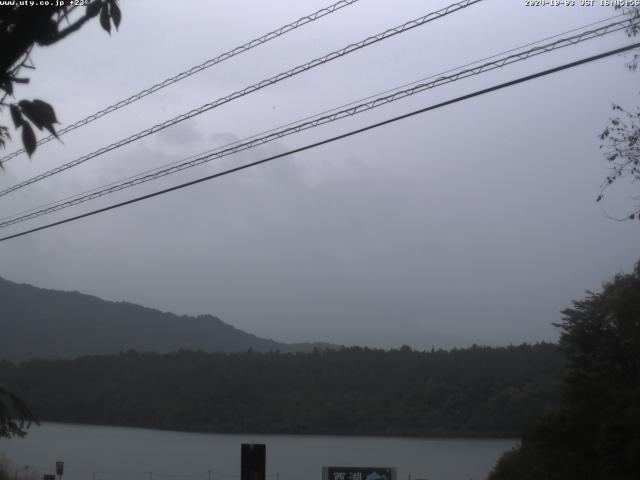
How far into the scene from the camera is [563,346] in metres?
25.8

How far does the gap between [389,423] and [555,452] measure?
94.2 ft

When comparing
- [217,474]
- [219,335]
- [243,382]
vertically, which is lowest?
[217,474]

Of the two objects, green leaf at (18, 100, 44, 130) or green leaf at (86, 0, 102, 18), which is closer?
green leaf at (18, 100, 44, 130)

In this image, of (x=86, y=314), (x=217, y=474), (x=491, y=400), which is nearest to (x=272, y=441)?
(x=217, y=474)

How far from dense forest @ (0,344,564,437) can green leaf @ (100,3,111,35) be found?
116 feet

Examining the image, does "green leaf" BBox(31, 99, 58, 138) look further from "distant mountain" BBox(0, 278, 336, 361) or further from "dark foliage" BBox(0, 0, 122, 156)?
"distant mountain" BBox(0, 278, 336, 361)

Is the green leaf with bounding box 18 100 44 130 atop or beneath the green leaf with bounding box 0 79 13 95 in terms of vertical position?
beneath

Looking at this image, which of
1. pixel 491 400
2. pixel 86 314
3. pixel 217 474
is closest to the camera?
pixel 217 474

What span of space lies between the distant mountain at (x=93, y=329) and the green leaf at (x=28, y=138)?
68.4m

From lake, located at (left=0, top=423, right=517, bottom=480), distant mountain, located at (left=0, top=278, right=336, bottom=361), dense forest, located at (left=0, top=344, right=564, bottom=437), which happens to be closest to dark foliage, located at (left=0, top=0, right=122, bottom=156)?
lake, located at (left=0, top=423, right=517, bottom=480)

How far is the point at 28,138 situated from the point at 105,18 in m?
0.74

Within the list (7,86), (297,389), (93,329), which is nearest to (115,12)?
(7,86)

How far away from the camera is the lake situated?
33812mm

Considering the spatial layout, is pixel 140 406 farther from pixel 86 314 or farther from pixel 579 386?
pixel 86 314
